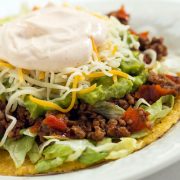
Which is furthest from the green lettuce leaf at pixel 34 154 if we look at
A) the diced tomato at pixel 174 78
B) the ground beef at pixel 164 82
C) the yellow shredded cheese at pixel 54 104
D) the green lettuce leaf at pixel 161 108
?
the diced tomato at pixel 174 78

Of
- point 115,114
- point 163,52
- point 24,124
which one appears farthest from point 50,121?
point 163,52

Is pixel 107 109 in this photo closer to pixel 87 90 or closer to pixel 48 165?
pixel 87 90

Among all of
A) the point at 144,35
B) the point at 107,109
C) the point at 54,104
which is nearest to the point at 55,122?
the point at 54,104

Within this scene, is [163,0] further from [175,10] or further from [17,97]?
[17,97]

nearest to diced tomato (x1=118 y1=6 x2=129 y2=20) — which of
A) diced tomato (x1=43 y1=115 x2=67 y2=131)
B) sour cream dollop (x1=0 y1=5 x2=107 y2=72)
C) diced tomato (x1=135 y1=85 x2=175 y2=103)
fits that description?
sour cream dollop (x1=0 y1=5 x2=107 y2=72)

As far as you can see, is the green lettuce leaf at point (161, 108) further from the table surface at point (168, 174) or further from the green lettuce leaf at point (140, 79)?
the table surface at point (168, 174)
